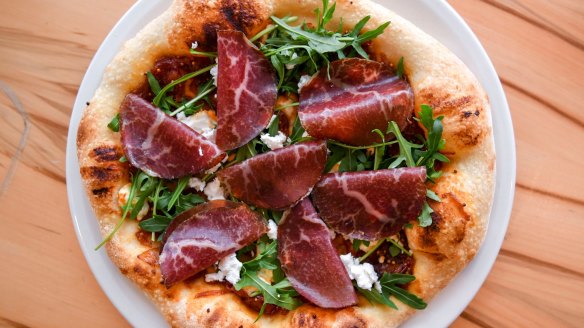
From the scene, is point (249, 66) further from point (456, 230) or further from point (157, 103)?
point (456, 230)

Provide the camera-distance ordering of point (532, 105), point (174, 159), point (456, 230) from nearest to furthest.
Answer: point (456, 230), point (174, 159), point (532, 105)

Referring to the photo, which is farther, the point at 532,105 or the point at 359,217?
the point at 532,105

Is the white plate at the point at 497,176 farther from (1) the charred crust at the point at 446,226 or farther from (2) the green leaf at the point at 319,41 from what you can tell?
(2) the green leaf at the point at 319,41

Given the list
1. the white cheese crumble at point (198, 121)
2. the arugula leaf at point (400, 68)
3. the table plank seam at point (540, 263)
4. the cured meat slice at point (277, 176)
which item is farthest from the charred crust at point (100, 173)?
the table plank seam at point (540, 263)

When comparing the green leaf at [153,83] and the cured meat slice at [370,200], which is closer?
the cured meat slice at [370,200]

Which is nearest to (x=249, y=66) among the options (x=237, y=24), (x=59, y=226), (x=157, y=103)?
(x=237, y=24)
